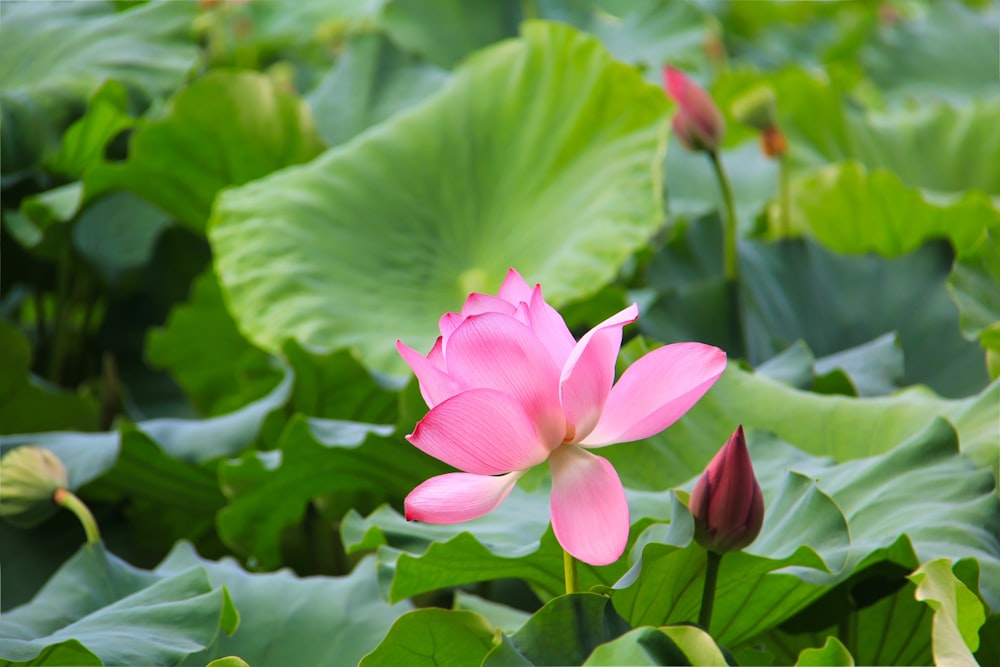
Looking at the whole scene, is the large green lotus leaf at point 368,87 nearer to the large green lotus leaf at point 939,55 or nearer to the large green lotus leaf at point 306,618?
the large green lotus leaf at point 306,618

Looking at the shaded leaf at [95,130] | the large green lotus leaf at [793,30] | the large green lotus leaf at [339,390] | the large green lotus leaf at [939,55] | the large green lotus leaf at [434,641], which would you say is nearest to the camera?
the large green lotus leaf at [434,641]

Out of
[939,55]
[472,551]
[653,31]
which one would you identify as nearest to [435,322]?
[472,551]

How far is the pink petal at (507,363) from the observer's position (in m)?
0.39

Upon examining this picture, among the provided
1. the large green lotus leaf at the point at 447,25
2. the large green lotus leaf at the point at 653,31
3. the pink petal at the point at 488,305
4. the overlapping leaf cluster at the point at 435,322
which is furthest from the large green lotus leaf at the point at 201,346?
the pink petal at the point at 488,305

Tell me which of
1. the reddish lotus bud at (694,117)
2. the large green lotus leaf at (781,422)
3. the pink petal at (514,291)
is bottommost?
the large green lotus leaf at (781,422)

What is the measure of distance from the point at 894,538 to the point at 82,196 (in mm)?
836

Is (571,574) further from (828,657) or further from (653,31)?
(653,31)

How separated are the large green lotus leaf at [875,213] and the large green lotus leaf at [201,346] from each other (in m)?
0.65

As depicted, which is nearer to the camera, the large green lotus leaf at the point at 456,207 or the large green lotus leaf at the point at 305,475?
the large green lotus leaf at the point at 305,475

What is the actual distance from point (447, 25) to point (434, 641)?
3.84ft

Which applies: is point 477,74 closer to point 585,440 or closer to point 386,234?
point 386,234

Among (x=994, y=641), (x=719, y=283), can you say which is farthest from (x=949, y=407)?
(x=719, y=283)

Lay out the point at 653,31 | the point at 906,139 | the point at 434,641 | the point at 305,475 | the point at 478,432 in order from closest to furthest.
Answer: the point at 478,432
the point at 434,641
the point at 305,475
the point at 906,139
the point at 653,31

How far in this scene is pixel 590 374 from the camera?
398 millimetres
